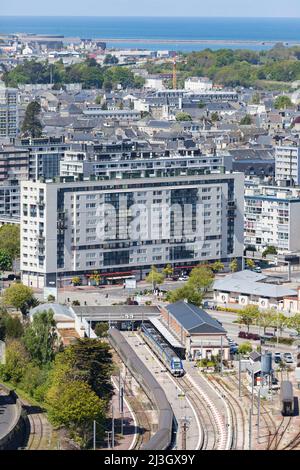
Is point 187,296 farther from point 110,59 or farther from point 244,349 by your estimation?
point 110,59

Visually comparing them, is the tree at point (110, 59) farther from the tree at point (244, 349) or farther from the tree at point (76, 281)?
the tree at point (244, 349)

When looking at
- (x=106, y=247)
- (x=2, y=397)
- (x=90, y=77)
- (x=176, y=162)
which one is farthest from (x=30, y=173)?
(x=90, y=77)

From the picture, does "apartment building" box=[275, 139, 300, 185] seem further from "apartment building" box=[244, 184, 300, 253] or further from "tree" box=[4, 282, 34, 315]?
"tree" box=[4, 282, 34, 315]

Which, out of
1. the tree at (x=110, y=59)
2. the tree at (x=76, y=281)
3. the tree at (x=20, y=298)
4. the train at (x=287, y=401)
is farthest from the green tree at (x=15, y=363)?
the tree at (x=110, y=59)

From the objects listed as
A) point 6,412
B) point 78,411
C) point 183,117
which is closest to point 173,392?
point 6,412

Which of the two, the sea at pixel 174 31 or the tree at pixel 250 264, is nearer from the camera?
the tree at pixel 250 264

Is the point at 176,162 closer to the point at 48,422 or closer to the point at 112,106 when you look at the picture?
the point at 48,422

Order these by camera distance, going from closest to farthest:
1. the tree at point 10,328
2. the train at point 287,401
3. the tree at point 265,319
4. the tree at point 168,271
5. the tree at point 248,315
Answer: the train at point 287,401, the tree at point 10,328, the tree at point 265,319, the tree at point 248,315, the tree at point 168,271
